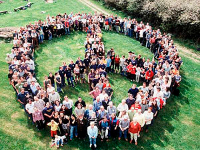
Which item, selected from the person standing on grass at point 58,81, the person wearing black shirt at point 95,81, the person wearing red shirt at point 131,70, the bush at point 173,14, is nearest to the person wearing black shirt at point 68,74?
the person standing on grass at point 58,81

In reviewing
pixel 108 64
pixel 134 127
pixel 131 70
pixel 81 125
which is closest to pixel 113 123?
pixel 134 127

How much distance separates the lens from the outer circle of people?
1041cm

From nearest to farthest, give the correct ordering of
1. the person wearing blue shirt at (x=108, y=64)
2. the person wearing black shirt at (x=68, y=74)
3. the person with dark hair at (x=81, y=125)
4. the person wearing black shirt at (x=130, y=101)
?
the person with dark hair at (x=81, y=125)
the person wearing black shirt at (x=130, y=101)
the person wearing black shirt at (x=68, y=74)
the person wearing blue shirt at (x=108, y=64)

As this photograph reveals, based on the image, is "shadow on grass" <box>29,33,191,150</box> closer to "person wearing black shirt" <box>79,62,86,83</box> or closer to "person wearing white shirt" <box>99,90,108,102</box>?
"person wearing black shirt" <box>79,62,86,83</box>

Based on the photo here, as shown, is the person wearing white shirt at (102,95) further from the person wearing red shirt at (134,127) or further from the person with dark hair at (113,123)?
the person wearing red shirt at (134,127)

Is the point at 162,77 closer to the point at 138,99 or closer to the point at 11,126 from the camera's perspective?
the point at 138,99

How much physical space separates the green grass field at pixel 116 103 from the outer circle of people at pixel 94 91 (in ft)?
1.77

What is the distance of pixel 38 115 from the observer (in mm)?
10789

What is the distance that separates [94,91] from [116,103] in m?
1.96

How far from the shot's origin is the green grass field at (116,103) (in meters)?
10.7

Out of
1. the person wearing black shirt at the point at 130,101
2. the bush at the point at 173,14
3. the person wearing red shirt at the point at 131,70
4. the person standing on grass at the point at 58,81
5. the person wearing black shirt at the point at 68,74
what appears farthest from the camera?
the bush at the point at 173,14

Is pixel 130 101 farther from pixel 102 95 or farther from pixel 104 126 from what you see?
pixel 104 126

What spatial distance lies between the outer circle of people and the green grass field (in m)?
0.54

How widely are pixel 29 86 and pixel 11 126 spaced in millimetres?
2590
